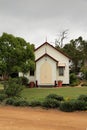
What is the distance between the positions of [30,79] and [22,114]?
25.7m

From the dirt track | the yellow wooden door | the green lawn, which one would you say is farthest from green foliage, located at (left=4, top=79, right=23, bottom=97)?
the yellow wooden door

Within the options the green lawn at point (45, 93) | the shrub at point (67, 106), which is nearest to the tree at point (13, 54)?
the green lawn at point (45, 93)

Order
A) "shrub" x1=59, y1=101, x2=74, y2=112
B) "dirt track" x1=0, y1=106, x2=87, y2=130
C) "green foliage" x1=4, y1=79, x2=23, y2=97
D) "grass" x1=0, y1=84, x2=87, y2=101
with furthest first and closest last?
"grass" x1=0, y1=84, x2=87, y2=101 < "green foliage" x1=4, y1=79, x2=23, y2=97 < "shrub" x1=59, y1=101, x2=74, y2=112 < "dirt track" x1=0, y1=106, x2=87, y2=130

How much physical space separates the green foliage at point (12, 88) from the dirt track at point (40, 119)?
437 centimetres

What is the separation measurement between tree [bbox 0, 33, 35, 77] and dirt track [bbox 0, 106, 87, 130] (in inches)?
568

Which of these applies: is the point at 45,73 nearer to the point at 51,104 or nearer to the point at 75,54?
the point at 75,54

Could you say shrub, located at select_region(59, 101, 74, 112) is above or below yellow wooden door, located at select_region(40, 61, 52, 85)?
below

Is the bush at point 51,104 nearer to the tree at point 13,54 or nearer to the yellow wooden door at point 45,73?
the tree at point 13,54

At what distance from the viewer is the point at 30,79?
4216 centimetres

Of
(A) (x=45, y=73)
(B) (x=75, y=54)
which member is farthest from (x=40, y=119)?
(B) (x=75, y=54)

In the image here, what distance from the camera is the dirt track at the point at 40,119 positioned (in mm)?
13177

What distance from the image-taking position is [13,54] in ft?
107

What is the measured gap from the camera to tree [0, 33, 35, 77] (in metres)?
32.5

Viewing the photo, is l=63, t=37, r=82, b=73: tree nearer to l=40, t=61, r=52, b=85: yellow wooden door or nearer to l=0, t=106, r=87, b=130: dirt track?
l=40, t=61, r=52, b=85: yellow wooden door
